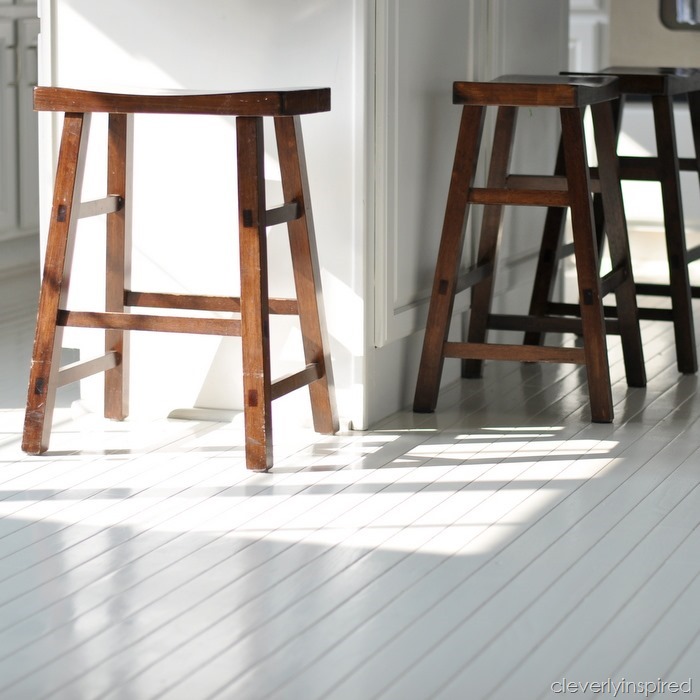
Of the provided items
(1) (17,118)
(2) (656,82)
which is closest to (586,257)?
(2) (656,82)

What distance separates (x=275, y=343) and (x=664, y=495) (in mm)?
1001

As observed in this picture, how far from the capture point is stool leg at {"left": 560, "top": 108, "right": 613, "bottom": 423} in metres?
2.84

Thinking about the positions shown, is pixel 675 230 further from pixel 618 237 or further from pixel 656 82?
pixel 656 82

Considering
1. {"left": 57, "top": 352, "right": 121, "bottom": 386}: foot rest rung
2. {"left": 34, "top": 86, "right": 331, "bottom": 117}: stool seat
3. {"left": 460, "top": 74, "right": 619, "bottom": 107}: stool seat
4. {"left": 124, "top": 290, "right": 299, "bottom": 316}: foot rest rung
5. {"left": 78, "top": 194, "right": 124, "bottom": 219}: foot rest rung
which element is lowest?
{"left": 57, "top": 352, "right": 121, "bottom": 386}: foot rest rung

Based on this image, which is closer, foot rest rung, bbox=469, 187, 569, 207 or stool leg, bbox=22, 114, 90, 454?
stool leg, bbox=22, 114, 90, 454

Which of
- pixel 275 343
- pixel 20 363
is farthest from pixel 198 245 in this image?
pixel 20 363

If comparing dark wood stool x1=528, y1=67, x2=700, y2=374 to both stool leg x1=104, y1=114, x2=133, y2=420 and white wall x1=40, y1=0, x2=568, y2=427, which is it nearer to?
white wall x1=40, y1=0, x2=568, y2=427

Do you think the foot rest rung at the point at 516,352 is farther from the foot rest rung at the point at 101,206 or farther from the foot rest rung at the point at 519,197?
the foot rest rung at the point at 101,206

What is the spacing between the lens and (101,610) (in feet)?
6.02

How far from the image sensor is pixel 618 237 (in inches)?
126

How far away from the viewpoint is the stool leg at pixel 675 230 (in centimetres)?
336

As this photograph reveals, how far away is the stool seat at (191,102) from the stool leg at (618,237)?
911mm

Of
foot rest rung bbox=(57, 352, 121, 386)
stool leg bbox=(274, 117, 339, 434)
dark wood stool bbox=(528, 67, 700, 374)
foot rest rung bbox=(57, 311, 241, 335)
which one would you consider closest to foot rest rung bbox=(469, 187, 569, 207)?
stool leg bbox=(274, 117, 339, 434)

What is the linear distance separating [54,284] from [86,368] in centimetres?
24
